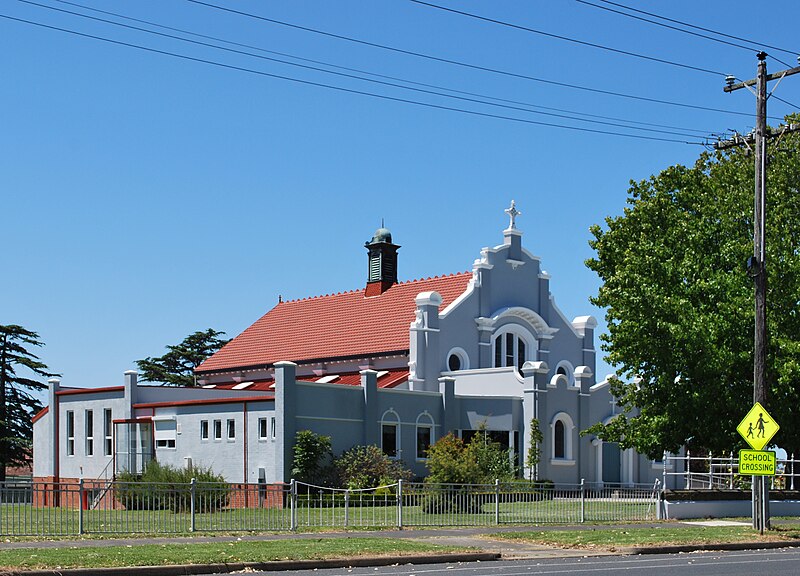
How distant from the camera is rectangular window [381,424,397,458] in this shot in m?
47.8

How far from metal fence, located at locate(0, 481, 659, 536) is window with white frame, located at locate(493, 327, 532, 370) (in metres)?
20.3

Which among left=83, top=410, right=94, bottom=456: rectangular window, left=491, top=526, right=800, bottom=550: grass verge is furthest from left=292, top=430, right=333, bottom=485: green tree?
left=491, top=526, right=800, bottom=550: grass verge

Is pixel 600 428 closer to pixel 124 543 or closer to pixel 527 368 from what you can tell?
pixel 527 368

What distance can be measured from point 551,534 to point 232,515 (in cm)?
739

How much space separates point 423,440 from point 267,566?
2928 centimetres

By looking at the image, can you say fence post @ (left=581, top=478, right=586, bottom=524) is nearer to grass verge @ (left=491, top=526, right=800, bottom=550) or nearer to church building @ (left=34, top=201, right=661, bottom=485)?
grass verge @ (left=491, top=526, right=800, bottom=550)

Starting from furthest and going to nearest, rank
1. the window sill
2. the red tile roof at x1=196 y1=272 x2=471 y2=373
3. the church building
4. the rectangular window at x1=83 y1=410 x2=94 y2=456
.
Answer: the red tile roof at x1=196 y1=272 x2=471 y2=373 → the rectangular window at x1=83 y1=410 x2=94 y2=456 → the window sill → the church building

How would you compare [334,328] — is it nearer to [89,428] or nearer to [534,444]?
[89,428]

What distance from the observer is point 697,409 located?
39156mm

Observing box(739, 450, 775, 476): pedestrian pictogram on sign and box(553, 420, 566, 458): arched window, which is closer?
box(739, 450, 775, 476): pedestrian pictogram on sign

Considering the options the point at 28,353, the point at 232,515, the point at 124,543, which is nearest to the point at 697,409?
the point at 232,515

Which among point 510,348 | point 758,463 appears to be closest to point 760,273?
point 758,463

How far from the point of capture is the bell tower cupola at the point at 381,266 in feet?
199

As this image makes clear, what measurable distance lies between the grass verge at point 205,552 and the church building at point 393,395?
20242 millimetres
